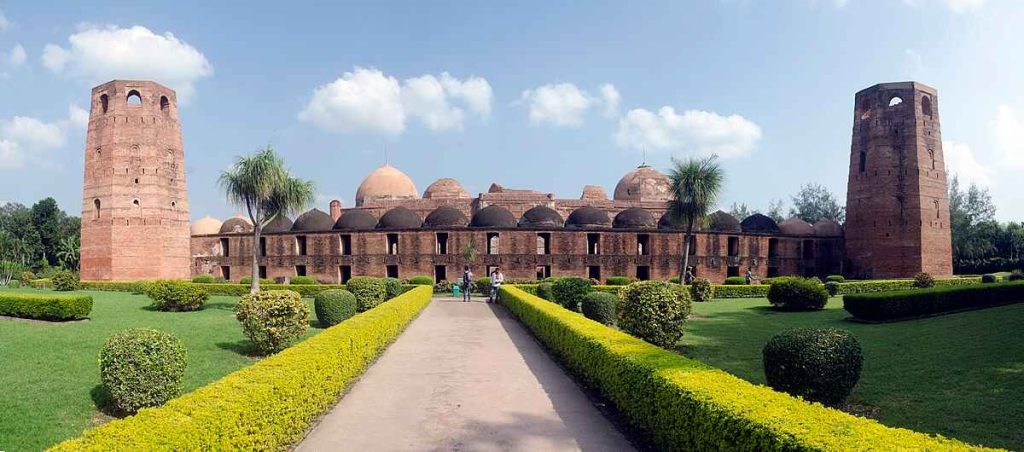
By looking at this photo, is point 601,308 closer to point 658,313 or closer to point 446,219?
point 658,313

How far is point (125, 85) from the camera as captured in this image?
2988 cm

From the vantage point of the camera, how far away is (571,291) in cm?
1858

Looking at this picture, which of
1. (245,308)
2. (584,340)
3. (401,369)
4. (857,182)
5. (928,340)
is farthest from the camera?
(857,182)

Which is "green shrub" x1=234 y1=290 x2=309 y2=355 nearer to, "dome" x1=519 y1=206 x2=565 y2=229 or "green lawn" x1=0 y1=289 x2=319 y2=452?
"green lawn" x1=0 y1=289 x2=319 y2=452

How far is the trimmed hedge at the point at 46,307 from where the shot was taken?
1463cm

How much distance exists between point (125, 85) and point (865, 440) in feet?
118

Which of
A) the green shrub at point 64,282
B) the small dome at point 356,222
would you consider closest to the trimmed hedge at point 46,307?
the green shrub at point 64,282

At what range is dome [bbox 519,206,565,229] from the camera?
31469 mm

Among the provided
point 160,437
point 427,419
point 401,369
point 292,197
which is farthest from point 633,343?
point 292,197

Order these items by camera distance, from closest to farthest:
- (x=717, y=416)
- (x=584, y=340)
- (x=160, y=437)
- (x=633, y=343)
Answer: (x=160, y=437)
(x=717, y=416)
(x=633, y=343)
(x=584, y=340)

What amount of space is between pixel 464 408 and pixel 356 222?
27621 millimetres

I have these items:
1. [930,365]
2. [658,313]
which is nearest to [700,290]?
[658,313]

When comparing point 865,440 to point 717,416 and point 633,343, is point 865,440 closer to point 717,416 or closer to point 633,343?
point 717,416

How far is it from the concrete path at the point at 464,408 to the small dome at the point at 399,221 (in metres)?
21.3
